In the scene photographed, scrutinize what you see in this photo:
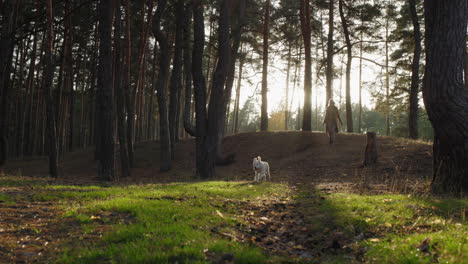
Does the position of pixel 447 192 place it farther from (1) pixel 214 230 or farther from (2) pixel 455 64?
(1) pixel 214 230

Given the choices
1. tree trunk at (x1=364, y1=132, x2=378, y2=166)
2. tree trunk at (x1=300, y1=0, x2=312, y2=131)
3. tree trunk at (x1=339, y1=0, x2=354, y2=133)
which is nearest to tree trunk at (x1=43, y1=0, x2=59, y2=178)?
tree trunk at (x1=364, y1=132, x2=378, y2=166)

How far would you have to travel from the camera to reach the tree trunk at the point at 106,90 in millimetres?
16359

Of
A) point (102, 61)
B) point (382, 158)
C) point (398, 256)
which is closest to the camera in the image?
point (398, 256)

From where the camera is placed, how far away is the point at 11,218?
6191mm

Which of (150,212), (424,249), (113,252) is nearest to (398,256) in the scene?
(424,249)

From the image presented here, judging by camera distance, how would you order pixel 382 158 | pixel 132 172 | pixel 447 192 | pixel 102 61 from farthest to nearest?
pixel 132 172 → pixel 382 158 → pixel 102 61 → pixel 447 192

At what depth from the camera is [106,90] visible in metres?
16.6

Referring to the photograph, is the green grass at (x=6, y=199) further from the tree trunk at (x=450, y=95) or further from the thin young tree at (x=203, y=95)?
the tree trunk at (x=450, y=95)

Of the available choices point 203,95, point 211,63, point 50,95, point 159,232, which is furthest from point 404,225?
point 211,63

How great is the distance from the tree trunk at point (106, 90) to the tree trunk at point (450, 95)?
546 inches

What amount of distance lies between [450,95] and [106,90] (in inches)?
570

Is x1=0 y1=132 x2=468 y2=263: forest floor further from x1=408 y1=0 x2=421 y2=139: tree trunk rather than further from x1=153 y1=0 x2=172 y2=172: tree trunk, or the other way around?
x1=408 y1=0 x2=421 y2=139: tree trunk

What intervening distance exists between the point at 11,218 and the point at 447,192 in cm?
1053

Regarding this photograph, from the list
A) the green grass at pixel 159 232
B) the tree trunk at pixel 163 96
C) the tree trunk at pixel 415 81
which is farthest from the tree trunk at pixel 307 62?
the green grass at pixel 159 232
